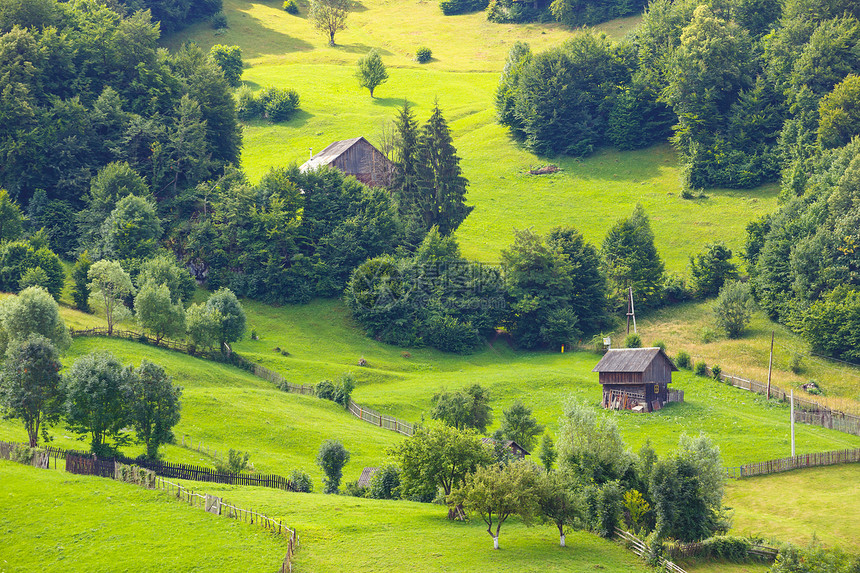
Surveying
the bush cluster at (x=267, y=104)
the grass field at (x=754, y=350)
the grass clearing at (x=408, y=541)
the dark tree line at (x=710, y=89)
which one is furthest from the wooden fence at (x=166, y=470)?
the bush cluster at (x=267, y=104)

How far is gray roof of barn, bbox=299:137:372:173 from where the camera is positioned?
387ft

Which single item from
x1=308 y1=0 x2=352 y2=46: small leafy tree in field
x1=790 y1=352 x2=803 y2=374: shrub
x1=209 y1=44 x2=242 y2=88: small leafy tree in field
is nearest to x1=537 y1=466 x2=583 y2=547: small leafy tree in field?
x1=790 y1=352 x2=803 y2=374: shrub

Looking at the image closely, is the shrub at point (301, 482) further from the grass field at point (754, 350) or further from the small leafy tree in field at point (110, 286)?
the grass field at point (754, 350)

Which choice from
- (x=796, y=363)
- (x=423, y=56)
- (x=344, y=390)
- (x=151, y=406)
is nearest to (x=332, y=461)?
(x=151, y=406)

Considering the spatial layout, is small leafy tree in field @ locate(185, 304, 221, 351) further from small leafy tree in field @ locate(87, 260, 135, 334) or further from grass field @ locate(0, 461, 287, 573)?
grass field @ locate(0, 461, 287, 573)

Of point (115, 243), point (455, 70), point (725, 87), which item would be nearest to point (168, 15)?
point (455, 70)

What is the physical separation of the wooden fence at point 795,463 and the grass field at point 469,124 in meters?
45.3

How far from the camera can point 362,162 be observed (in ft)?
392

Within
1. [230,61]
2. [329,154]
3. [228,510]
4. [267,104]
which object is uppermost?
[230,61]

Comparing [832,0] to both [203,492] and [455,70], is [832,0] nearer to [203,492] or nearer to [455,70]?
[455,70]

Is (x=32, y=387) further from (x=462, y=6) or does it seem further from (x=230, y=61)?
(x=462, y=6)

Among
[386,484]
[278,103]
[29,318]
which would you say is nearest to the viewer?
[386,484]

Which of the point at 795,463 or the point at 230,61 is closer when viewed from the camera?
the point at 795,463

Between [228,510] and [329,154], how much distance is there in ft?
263
